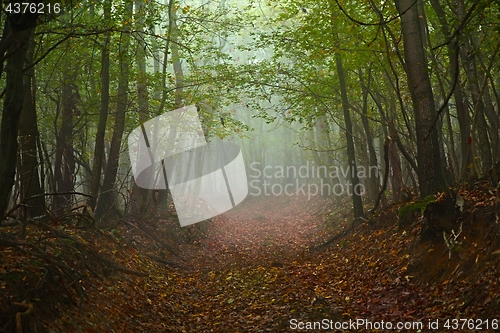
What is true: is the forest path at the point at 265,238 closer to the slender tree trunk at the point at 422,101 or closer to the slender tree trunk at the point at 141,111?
the slender tree trunk at the point at 141,111

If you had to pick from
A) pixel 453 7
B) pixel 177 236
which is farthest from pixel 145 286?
pixel 453 7

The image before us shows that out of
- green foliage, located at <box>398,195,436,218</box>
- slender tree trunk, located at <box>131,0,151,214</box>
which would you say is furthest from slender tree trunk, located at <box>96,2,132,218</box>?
green foliage, located at <box>398,195,436,218</box>

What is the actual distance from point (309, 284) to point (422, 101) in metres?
4.56

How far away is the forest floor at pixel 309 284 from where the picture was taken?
6320mm

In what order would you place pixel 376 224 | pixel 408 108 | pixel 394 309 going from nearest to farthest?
pixel 394 309
pixel 376 224
pixel 408 108

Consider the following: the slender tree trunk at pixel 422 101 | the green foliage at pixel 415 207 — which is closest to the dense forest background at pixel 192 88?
the slender tree trunk at pixel 422 101

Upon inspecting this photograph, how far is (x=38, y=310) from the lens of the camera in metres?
5.91

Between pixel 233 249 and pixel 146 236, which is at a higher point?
pixel 146 236

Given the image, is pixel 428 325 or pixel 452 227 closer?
pixel 428 325

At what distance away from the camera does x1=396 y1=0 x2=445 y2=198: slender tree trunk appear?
9422 millimetres

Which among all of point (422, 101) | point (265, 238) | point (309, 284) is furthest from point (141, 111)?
point (422, 101)

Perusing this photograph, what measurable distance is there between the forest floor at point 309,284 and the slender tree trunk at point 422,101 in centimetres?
76

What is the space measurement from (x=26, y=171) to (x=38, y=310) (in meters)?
4.34

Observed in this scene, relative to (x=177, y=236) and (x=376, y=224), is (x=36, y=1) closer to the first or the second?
(x=376, y=224)
